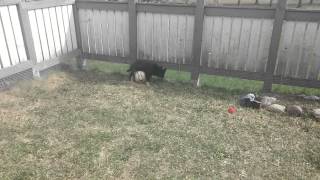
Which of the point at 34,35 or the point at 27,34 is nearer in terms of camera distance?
the point at 27,34

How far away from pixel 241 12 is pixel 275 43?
994 millimetres

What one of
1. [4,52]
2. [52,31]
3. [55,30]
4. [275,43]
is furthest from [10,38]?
[275,43]

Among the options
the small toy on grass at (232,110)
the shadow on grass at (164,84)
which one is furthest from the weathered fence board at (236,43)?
the small toy on grass at (232,110)

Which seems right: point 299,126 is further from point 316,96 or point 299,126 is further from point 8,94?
point 8,94

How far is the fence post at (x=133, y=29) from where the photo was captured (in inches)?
294

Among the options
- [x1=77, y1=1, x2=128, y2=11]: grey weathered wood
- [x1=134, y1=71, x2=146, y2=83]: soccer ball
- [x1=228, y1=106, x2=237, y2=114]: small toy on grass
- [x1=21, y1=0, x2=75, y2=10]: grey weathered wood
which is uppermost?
[x1=21, y1=0, x2=75, y2=10]: grey weathered wood

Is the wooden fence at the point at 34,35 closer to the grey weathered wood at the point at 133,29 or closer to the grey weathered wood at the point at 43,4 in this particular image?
the grey weathered wood at the point at 43,4

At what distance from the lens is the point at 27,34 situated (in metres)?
6.85

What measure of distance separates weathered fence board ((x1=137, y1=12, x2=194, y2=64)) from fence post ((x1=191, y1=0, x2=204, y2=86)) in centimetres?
15

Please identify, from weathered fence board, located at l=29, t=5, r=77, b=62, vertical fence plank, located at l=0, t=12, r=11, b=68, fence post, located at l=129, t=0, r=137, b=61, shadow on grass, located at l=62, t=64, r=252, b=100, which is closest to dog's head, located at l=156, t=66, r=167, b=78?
shadow on grass, located at l=62, t=64, r=252, b=100

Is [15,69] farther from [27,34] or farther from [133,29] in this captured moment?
[133,29]

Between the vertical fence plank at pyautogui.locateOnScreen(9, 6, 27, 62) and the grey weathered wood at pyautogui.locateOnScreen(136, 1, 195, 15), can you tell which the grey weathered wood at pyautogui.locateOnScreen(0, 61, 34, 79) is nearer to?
the vertical fence plank at pyautogui.locateOnScreen(9, 6, 27, 62)

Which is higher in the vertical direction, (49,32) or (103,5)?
(103,5)

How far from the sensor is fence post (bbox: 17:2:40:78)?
261 inches
